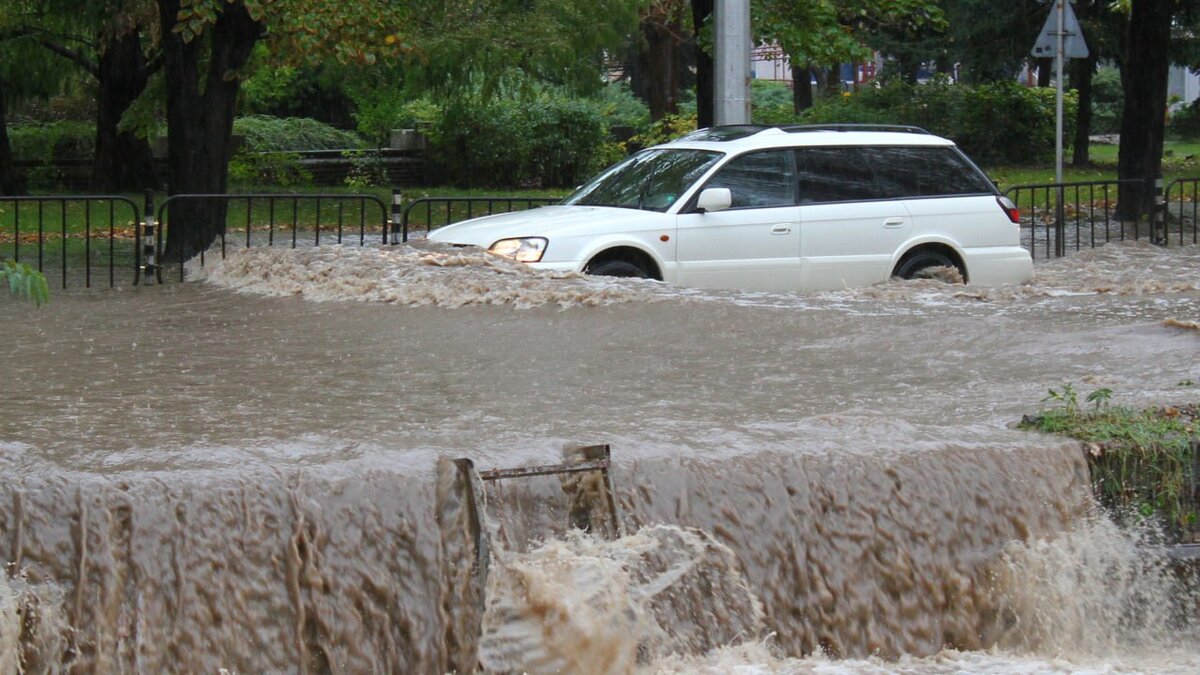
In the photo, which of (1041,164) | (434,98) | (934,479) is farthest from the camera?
(1041,164)

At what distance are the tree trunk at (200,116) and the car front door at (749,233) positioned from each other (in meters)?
6.08

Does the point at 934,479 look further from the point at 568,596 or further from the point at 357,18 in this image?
the point at 357,18

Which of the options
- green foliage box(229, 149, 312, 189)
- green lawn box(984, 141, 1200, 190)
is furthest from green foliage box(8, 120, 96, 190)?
green lawn box(984, 141, 1200, 190)

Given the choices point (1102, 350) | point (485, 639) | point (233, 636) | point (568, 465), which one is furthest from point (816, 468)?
point (1102, 350)

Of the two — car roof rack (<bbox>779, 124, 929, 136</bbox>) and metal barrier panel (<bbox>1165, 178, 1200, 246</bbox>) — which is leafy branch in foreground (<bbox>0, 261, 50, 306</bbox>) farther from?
metal barrier panel (<bbox>1165, 178, 1200, 246</bbox>)

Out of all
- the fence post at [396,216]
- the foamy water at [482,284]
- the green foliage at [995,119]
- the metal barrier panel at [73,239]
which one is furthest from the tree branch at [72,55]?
the green foliage at [995,119]

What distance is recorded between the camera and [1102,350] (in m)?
9.96

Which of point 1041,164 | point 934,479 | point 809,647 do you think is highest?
point 1041,164

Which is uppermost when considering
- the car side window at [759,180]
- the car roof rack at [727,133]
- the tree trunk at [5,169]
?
the tree trunk at [5,169]

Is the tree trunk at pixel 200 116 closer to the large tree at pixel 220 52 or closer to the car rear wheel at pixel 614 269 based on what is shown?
the large tree at pixel 220 52

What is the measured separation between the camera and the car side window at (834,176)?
1229cm

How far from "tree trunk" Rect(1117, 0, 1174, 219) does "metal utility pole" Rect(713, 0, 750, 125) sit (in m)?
7.61

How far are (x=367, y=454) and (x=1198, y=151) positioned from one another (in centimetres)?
3984

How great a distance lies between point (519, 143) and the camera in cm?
2916
